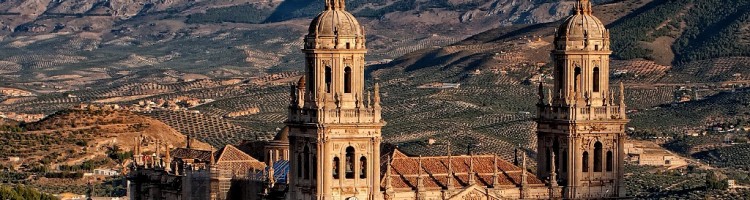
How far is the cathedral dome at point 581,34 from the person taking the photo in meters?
77.9

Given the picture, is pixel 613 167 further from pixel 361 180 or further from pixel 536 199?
pixel 361 180

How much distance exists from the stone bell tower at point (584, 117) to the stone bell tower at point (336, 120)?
7.24 metres

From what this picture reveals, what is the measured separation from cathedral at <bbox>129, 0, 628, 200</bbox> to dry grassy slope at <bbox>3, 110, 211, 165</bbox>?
48712 millimetres

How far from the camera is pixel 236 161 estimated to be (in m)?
84.9

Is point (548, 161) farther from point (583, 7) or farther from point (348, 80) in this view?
point (348, 80)

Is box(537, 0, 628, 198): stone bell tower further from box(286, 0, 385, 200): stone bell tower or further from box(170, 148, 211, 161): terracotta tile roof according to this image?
box(170, 148, 211, 161): terracotta tile roof

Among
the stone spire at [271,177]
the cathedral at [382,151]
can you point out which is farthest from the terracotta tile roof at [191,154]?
the stone spire at [271,177]

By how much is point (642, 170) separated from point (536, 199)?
50097mm

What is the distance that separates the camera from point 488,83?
18988 centimetres

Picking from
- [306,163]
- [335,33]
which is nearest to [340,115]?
[306,163]

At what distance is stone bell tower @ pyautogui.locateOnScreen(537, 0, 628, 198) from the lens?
77.6 metres

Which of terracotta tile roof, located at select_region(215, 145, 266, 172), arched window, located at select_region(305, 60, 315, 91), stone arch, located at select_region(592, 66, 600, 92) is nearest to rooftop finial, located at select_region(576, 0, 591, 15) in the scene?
stone arch, located at select_region(592, 66, 600, 92)

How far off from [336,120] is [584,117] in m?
8.87

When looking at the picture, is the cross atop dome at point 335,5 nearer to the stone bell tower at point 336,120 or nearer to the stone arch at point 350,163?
the stone bell tower at point 336,120
